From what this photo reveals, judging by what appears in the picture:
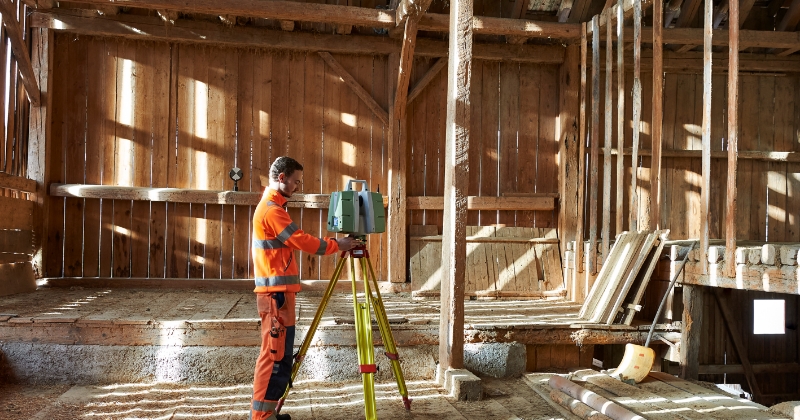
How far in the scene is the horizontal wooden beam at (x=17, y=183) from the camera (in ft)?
23.4

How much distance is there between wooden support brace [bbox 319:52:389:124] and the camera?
8727 mm

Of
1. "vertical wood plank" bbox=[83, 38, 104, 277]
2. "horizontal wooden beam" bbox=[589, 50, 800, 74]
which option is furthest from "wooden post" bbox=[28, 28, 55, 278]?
"horizontal wooden beam" bbox=[589, 50, 800, 74]

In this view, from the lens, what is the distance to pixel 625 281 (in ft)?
22.5

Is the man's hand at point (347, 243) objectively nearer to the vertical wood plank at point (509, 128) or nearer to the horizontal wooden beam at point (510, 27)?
the horizontal wooden beam at point (510, 27)

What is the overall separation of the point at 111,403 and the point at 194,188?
3.96 m

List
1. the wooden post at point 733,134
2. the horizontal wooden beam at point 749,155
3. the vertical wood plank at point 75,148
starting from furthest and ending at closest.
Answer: the horizontal wooden beam at point 749,155 < the vertical wood plank at point 75,148 < the wooden post at point 733,134

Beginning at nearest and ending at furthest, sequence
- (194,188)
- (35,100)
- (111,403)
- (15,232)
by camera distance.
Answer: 1. (111,403)
2. (15,232)
3. (35,100)
4. (194,188)

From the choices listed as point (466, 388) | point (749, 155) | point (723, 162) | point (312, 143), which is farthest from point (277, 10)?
point (749, 155)

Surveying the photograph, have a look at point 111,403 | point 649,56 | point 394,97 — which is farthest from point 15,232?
point 649,56

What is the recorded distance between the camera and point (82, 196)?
26.8 ft

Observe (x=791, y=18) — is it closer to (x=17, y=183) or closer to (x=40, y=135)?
(x=40, y=135)

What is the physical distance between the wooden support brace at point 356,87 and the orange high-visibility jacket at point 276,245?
Result: 4.72 meters

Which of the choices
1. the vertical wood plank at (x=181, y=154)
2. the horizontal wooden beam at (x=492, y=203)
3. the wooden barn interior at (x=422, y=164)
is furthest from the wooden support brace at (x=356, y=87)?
the vertical wood plank at (x=181, y=154)

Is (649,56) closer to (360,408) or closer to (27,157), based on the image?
(360,408)
